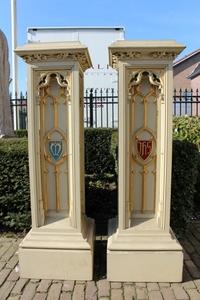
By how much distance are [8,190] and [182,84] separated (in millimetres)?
34686

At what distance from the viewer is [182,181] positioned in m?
4.75

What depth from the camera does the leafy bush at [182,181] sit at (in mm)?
4703

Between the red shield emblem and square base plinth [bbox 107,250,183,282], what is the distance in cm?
92

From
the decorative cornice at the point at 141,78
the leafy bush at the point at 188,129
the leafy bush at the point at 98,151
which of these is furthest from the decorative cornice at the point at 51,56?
the leafy bush at the point at 98,151

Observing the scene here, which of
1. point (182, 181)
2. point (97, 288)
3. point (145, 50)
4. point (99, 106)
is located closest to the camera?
point (145, 50)

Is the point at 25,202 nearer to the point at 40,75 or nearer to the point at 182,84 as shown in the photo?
the point at 40,75

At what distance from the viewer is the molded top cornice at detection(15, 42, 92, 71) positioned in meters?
Answer: 3.47

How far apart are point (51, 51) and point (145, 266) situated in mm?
2179

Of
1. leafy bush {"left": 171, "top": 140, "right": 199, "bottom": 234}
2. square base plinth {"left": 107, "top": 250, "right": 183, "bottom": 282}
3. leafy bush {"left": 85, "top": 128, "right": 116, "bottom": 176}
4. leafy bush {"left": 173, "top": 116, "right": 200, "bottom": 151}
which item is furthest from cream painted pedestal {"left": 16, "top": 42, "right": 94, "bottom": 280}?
leafy bush {"left": 85, "top": 128, "right": 116, "bottom": 176}

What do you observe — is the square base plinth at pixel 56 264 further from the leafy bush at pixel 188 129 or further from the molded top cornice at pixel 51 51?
the leafy bush at pixel 188 129

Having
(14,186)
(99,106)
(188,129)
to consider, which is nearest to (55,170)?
(14,186)

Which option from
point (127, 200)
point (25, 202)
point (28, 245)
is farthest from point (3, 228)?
point (127, 200)

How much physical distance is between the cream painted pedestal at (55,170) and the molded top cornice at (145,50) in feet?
1.06

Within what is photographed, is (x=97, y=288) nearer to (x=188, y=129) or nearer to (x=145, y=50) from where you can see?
(x=145, y=50)
